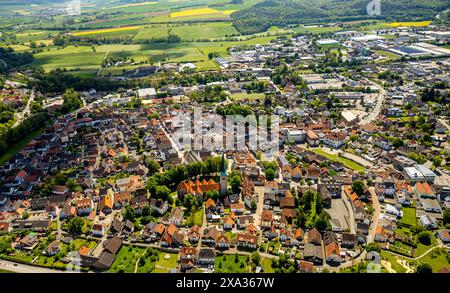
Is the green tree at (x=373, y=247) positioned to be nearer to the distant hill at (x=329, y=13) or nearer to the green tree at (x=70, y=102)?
the green tree at (x=70, y=102)

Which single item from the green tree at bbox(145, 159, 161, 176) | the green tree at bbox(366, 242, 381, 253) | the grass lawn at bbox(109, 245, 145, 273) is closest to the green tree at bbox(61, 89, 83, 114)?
the green tree at bbox(145, 159, 161, 176)

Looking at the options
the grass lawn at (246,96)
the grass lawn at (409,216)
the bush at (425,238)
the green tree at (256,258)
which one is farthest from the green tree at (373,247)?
the grass lawn at (246,96)

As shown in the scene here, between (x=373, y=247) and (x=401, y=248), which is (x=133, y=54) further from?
(x=401, y=248)

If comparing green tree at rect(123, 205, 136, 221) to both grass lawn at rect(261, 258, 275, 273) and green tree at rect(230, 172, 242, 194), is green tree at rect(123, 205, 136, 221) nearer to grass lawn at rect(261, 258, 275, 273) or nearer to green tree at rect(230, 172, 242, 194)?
green tree at rect(230, 172, 242, 194)

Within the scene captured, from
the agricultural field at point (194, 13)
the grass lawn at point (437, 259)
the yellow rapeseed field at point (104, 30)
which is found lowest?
the grass lawn at point (437, 259)
